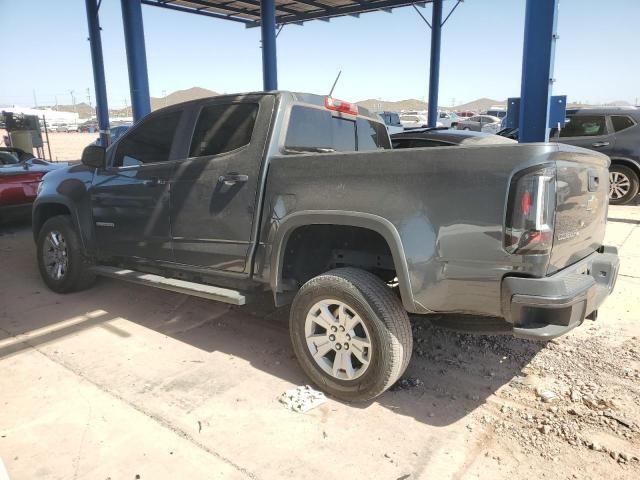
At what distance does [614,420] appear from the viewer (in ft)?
9.31

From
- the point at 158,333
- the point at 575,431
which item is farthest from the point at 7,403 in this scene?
the point at 575,431

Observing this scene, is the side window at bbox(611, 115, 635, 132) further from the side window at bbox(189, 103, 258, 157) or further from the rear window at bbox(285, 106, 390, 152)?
the side window at bbox(189, 103, 258, 157)

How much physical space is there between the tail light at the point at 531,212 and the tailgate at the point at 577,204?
9 cm

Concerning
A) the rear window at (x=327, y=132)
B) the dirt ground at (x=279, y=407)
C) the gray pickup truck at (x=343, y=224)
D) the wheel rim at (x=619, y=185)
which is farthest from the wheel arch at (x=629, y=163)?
the rear window at (x=327, y=132)

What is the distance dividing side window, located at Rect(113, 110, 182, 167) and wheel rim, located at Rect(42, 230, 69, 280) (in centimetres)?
122

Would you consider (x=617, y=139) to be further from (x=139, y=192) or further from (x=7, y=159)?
(x=7, y=159)

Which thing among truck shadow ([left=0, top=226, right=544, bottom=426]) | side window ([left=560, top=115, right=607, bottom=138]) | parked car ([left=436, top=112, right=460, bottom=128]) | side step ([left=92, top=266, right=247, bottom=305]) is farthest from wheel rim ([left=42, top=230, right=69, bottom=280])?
parked car ([left=436, top=112, right=460, bottom=128])

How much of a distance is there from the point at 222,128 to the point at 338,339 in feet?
6.07

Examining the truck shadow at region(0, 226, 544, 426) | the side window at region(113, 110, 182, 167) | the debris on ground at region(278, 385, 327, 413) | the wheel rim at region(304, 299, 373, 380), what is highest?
the side window at region(113, 110, 182, 167)

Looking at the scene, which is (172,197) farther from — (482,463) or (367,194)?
(482,463)

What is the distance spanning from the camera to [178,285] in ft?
12.8

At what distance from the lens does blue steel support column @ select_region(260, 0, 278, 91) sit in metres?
13.2

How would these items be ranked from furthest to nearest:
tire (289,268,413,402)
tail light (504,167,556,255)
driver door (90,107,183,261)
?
driver door (90,107,183,261) < tire (289,268,413,402) < tail light (504,167,556,255)

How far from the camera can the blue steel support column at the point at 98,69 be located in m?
14.0
